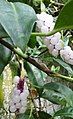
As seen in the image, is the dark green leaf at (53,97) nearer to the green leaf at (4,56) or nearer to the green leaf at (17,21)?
the green leaf at (4,56)

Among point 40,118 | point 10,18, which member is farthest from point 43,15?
point 40,118

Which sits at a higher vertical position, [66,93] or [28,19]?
[28,19]

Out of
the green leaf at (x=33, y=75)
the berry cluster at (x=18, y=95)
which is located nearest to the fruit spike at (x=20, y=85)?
the berry cluster at (x=18, y=95)

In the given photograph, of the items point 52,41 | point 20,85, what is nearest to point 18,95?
point 20,85

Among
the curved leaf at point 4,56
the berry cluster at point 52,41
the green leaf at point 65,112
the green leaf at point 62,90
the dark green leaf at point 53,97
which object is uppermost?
the berry cluster at point 52,41

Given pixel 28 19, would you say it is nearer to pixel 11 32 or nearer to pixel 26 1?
pixel 11 32
